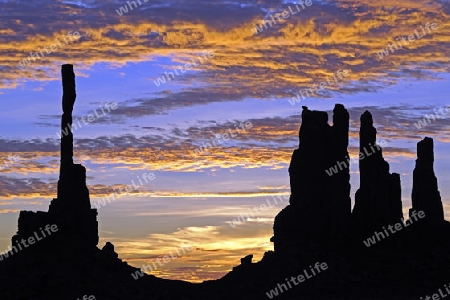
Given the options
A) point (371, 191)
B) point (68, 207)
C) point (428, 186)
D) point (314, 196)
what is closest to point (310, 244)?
point (314, 196)

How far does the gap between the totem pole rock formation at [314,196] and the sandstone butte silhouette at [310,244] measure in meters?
0.18

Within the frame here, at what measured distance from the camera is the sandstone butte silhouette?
16238 cm

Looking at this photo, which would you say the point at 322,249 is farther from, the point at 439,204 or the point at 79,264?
the point at 79,264

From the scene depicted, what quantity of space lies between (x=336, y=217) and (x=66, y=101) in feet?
169

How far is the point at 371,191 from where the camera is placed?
179 m

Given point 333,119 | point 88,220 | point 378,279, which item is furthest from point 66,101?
point 378,279

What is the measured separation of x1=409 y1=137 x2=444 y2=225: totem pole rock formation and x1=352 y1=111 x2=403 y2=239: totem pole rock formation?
18.6ft

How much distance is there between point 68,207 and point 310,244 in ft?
139

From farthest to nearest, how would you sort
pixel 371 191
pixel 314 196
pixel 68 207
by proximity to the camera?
pixel 371 191 < pixel 314 196 < pixel 68 207

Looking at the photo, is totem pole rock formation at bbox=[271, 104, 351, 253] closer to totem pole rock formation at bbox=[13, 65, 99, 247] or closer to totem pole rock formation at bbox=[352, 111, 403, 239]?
totem pole rock formation at bbox=[352, 111, 403, 239]

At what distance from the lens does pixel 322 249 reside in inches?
6811

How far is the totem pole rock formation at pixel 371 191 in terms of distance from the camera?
17912cm

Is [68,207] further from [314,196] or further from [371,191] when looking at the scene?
[371,191]

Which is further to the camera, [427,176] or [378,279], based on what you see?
[427,176]
